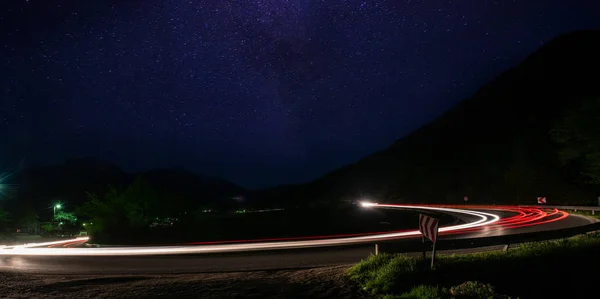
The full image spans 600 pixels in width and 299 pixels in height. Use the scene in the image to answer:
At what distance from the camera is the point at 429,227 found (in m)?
12.5

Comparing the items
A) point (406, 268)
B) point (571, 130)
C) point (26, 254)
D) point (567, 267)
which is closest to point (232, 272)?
point (406, 268)

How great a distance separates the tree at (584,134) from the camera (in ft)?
124

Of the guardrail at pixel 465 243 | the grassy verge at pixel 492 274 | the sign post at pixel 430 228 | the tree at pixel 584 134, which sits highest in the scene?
the tree at pixel 584 134

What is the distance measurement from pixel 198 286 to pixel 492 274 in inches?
300

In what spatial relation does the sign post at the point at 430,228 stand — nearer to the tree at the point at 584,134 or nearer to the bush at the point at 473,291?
the bush at the point at 473,291

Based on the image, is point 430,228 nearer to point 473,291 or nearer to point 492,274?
point 492,274

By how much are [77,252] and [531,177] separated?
276 ft

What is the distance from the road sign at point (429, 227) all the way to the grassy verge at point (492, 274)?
0.71m

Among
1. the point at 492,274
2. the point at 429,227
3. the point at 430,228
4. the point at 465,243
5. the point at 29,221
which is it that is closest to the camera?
the point at 492,274

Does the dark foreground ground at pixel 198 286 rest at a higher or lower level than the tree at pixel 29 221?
lower

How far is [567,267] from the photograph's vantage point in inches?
555

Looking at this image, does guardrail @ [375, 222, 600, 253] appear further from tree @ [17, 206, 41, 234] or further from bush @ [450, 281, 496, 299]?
tree @ [17, 206, 41, 234]

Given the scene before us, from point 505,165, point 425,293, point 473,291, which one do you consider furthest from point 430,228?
point 505,165

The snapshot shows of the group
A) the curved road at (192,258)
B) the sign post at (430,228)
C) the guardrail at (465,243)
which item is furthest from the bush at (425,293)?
the curved road at (192,258)
